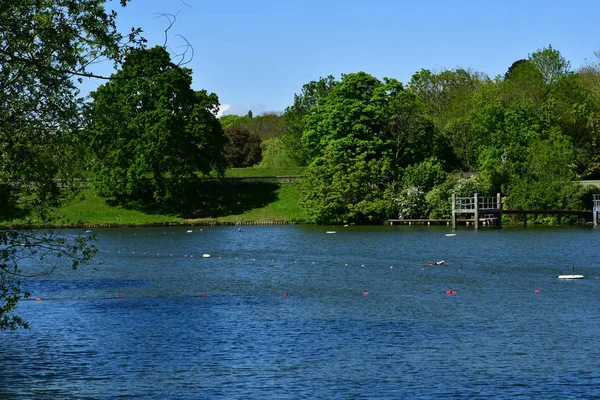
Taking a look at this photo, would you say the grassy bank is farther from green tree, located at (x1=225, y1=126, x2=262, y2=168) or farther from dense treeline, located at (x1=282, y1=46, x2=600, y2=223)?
green tree, located at (x1=225, y1=126, x2=262, y2=168)

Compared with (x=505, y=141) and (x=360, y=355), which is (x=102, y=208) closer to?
(x=505, y=141)

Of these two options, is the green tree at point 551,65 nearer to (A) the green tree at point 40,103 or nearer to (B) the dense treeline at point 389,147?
(B) the dense treeline at point 389,147

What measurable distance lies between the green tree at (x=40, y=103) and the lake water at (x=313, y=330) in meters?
4.80

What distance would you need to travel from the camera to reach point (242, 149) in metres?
173

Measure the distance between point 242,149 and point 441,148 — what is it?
60.4 metres

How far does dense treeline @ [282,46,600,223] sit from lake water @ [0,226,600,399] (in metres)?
43.6

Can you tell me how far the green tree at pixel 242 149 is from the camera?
171375mm

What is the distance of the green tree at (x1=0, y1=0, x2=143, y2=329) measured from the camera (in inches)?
818

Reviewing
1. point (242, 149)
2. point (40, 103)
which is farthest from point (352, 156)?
point (40, 103)

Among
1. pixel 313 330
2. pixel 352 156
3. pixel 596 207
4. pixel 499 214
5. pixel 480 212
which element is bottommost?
pixel 313 330

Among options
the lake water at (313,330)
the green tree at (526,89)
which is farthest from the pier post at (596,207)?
the lake water at (313,330)

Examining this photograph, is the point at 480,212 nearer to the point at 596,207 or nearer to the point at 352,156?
the point at 596,207

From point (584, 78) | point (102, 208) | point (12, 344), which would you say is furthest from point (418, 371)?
point (584, 78)

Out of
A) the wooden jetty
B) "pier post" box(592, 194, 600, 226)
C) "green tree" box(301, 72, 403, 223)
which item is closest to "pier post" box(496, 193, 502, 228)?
the wooden jetty
